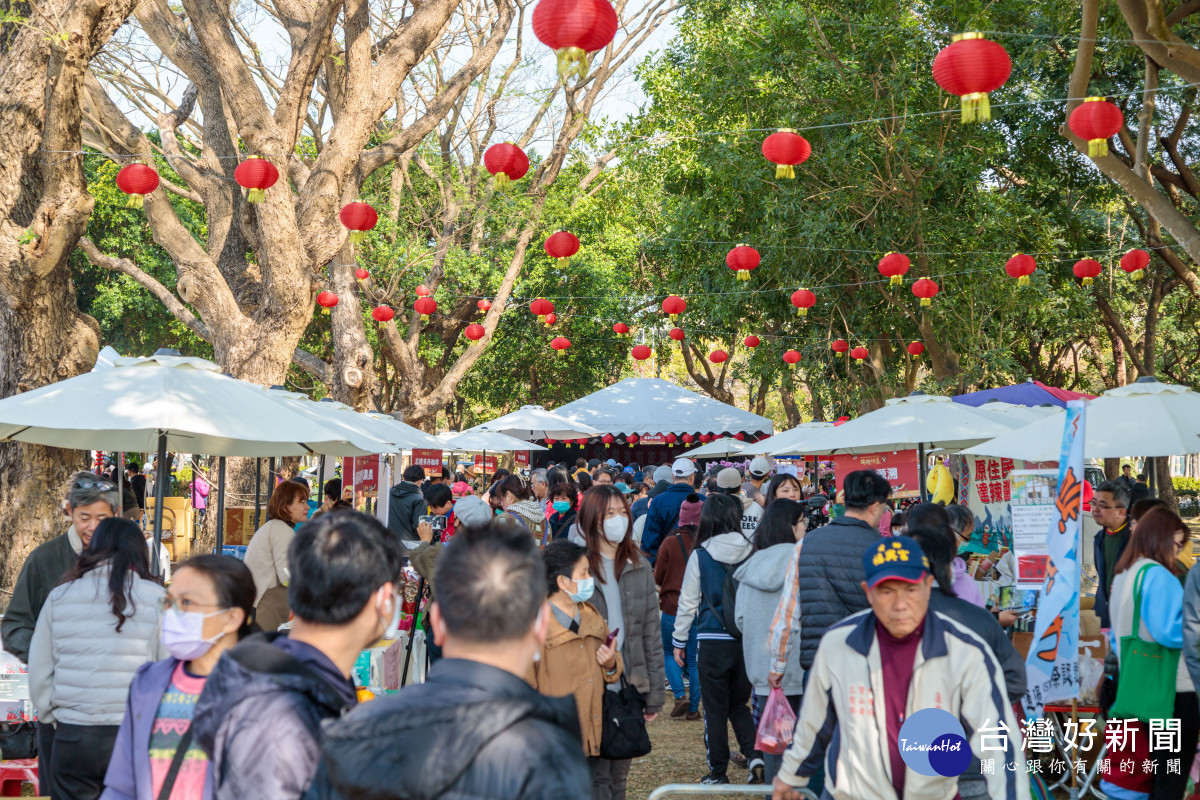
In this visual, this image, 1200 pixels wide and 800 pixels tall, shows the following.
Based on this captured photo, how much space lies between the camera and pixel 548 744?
165cm

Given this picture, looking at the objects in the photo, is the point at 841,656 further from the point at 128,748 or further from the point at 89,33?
the point at 89,33

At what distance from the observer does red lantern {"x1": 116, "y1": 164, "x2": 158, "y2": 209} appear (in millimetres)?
9375

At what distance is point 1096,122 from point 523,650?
7.77m

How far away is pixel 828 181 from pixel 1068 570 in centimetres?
1345

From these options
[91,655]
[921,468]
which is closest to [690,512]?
[921,468]

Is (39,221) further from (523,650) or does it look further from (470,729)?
(470,729)

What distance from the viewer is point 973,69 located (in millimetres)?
6449

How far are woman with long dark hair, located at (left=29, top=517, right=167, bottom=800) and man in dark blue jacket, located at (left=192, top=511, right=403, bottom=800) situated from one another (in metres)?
1.47

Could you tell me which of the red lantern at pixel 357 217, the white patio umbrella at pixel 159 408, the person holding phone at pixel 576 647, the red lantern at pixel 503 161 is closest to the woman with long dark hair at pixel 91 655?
the person holding phone at pixel 576 647

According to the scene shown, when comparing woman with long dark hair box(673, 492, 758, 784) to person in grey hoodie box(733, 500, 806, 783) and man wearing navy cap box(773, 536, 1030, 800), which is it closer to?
person in grey hoodie box(733, 500, 806, 783)

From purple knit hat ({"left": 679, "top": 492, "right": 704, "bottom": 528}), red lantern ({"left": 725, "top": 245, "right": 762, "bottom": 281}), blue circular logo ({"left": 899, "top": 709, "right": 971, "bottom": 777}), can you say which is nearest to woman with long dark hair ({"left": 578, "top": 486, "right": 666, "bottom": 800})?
blue circular logo ({"left": 899, "top": 709, "right": 971, "bottom": 777})

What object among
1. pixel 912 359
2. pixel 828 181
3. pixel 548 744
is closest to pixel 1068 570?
pixel 548 744

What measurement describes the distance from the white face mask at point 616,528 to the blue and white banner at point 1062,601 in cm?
194

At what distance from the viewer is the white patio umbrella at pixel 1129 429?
21.3ft
